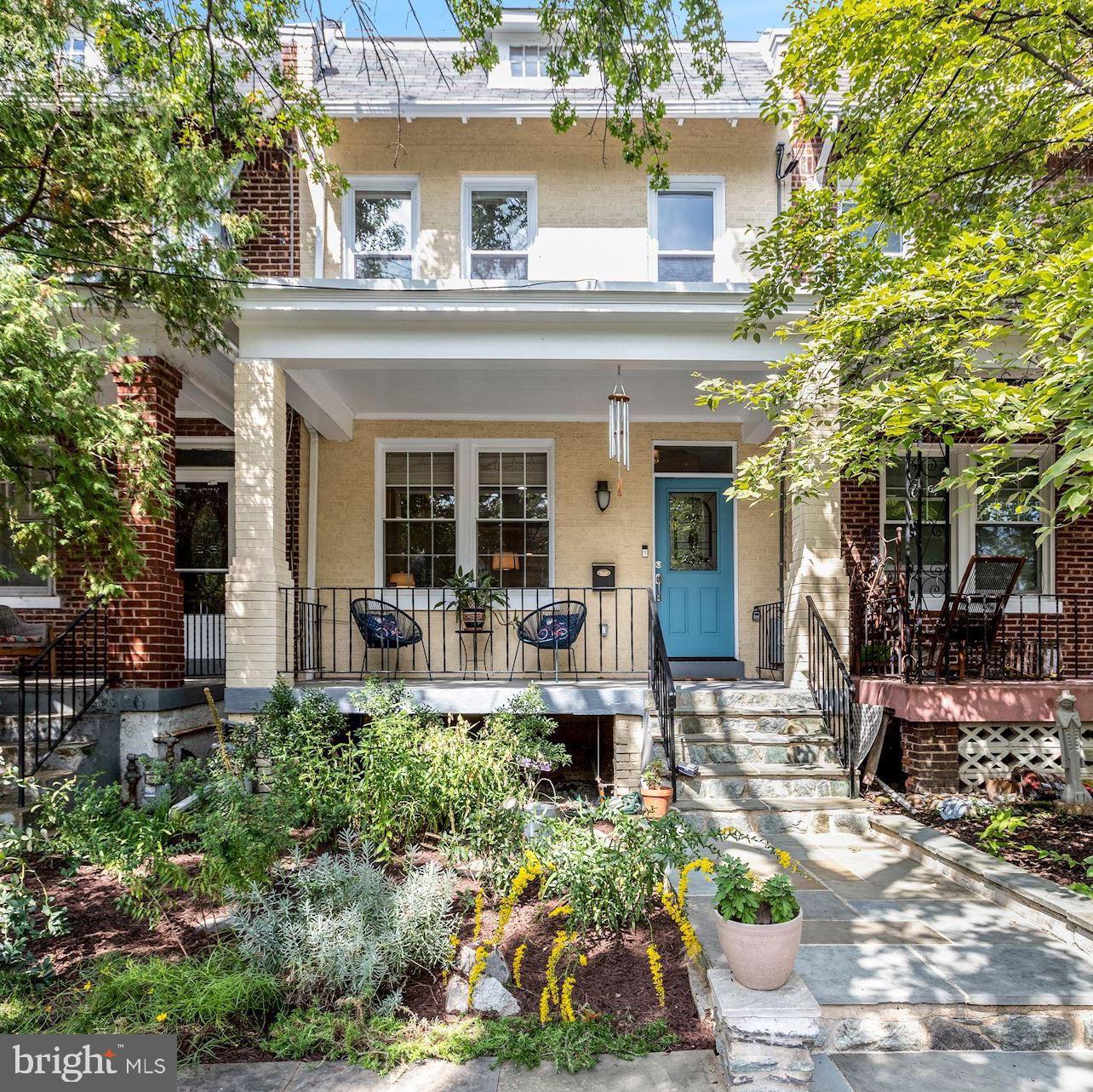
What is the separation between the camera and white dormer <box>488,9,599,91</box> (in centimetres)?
888

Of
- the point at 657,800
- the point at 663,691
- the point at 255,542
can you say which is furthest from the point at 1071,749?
the point at 255,542

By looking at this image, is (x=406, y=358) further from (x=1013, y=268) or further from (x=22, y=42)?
(x=1013, y=268)

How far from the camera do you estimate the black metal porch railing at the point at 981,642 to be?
22.6 ft

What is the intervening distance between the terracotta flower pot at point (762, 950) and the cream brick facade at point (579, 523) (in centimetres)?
600

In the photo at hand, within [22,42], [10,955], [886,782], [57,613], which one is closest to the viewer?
[10,955]

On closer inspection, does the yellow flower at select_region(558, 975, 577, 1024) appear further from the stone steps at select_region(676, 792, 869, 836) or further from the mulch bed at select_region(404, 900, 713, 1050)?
the stone steps at select_region(676, 792, 869, 836)


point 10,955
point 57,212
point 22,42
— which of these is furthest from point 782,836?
point 22,42

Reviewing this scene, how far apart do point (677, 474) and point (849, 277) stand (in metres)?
3.76

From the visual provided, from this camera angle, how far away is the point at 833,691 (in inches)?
258

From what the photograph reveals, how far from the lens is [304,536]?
877 cm

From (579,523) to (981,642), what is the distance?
4.34m

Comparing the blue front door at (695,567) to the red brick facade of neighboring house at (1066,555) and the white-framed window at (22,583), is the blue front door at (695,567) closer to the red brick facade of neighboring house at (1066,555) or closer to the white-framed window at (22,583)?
the red brick facade of neighboring house at (1066,555)

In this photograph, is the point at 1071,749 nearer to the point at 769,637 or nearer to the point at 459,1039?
the point at 769,637

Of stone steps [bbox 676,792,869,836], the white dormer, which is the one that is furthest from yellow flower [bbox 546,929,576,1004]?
the white dormer
